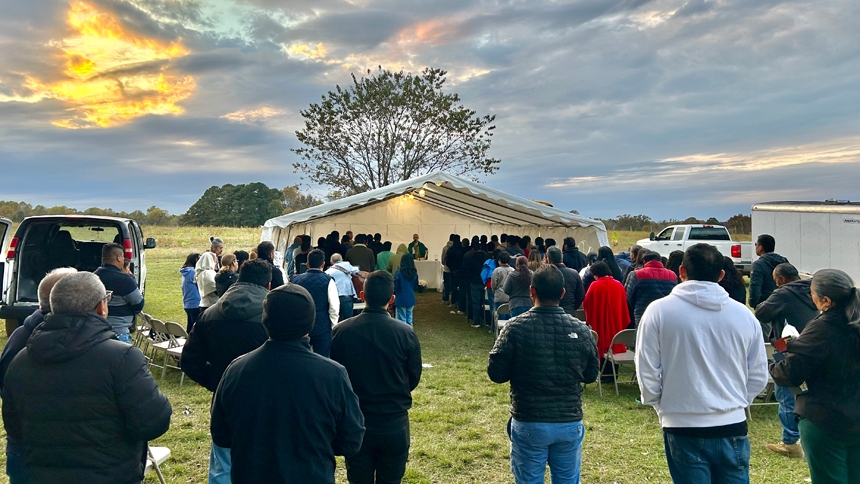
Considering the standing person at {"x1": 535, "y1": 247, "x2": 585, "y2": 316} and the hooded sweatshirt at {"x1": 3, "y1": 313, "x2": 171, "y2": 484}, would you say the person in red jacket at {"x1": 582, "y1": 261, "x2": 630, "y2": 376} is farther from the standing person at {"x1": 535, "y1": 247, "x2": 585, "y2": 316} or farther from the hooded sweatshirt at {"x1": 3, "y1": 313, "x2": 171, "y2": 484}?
the hooded sweatshirt at {"x1": 3, "y1": 313, "x2": 171, "y2": 484}

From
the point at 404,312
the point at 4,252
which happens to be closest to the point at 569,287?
the point at 404,312

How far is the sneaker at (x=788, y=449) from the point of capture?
14.6 feet

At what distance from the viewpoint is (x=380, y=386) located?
2.82 metres

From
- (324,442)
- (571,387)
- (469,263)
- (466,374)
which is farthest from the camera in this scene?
(469,263)

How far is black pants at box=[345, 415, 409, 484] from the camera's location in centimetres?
279

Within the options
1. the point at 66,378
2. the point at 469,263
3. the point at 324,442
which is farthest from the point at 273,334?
the point at 469,263

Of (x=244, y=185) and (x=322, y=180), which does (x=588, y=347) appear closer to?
(x=322, y=180)

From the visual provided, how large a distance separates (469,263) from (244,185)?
171ft

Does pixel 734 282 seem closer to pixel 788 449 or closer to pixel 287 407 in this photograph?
pixel 788 449

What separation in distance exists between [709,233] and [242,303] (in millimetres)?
19232

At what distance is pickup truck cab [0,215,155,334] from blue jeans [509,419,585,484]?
22.7ft

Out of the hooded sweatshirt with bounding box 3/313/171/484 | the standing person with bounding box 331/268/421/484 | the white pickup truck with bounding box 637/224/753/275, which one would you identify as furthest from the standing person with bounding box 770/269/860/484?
the white pickup truck with bounding box 637/224/753/275

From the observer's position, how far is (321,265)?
5434 mm

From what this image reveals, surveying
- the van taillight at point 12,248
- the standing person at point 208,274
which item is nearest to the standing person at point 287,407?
the standing person at point 208,274
